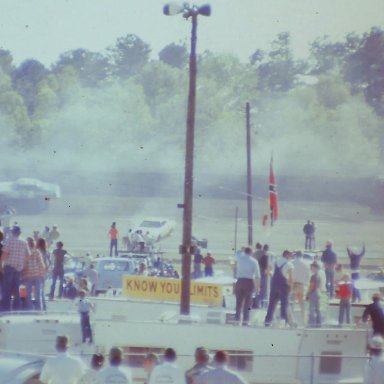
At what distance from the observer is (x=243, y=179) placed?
7675cm

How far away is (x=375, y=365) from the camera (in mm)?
17656

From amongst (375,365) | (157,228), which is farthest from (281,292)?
(157,228)

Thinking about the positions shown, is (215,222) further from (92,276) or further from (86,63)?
(86,63)

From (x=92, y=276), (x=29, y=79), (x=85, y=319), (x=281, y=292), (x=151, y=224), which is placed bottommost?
(x=85, y=319)

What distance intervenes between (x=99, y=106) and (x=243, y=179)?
16.4 metres

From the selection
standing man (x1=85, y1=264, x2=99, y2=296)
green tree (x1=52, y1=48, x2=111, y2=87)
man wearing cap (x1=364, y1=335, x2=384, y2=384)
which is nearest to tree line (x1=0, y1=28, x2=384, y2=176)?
green tree (x1=52, y1=48, x2=111, y2=87)

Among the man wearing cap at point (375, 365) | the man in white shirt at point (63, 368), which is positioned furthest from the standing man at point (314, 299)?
the man in white shirt at point (63, 368)

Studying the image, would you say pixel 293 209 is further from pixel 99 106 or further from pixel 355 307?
pixel 355 307

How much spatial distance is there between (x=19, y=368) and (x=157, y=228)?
40294mm

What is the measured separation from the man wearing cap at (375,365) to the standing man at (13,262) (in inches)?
261

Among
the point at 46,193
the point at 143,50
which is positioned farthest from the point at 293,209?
the point at 143,50

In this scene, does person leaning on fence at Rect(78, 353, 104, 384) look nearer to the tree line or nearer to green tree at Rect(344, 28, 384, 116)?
the tree line

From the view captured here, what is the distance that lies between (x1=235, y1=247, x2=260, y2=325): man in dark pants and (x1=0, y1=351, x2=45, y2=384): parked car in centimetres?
791

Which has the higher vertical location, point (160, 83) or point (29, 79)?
point (29, 79)
